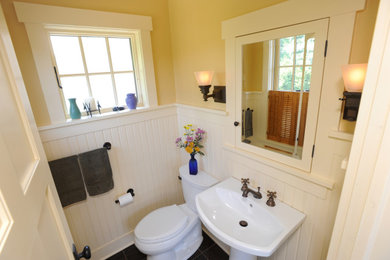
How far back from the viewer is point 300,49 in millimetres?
1037

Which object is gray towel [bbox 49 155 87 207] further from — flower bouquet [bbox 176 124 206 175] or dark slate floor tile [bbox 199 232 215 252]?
dark slate floor tile [bbox 199 232 215 252]

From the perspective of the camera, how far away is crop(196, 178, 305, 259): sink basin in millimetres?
1048

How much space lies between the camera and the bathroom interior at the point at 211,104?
3.13 feet

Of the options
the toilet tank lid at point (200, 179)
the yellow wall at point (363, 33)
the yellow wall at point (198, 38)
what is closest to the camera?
the yellow wall at point (363, 33)

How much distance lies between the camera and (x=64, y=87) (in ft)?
5.20

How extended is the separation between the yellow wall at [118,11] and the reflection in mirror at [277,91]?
3.03 feet

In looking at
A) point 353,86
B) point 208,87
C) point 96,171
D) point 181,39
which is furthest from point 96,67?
point 353,86

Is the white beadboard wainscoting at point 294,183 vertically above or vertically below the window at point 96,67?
below

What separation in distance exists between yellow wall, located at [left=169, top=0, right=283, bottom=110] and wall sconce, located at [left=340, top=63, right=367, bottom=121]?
1.84 feet

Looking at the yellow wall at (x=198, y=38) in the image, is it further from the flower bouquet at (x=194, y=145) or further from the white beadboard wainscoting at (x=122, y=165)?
the white beadboard wainscoting at (x=122, y=165)

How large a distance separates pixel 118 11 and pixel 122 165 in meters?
1.32

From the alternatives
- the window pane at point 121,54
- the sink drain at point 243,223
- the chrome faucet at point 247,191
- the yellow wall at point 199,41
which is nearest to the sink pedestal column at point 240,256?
the sink drain at point 243,223

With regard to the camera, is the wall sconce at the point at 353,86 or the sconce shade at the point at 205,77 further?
the sconce shade at the point at 205,77

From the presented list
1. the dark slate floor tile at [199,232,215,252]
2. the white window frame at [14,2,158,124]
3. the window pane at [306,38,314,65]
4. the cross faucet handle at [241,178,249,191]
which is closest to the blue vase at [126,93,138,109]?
the white window frame at [14,2,158,124]
